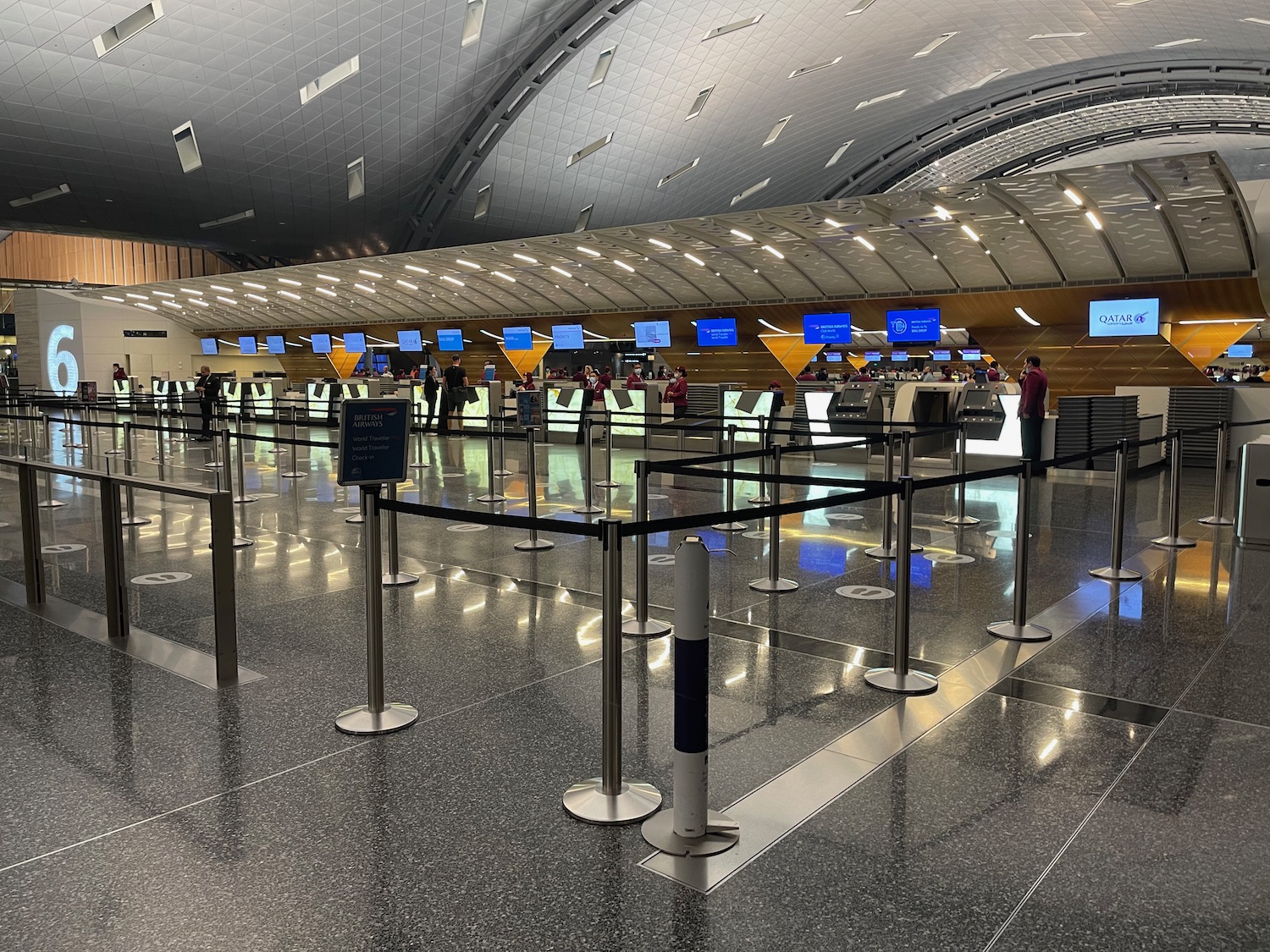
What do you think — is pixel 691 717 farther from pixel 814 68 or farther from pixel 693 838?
pixel 814 68

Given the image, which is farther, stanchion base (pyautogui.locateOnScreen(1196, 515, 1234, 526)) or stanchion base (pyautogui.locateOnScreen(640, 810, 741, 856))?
stanchion base (pyautogui.locateOnScreen(1196, 515, 1234, 526))

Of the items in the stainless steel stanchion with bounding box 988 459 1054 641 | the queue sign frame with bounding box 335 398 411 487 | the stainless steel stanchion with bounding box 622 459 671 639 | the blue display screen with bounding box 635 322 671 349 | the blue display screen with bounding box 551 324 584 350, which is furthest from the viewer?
the blue display screen with bounding box 551 324 584 350

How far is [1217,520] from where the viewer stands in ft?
34.3

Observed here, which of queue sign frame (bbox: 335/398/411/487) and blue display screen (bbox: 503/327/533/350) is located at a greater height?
blue display screen (bbox: 503/327/533/350)

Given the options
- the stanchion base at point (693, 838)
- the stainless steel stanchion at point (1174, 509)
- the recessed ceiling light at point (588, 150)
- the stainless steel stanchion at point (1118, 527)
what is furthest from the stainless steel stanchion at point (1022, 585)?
the recessed ceiling light at point (588, 150)

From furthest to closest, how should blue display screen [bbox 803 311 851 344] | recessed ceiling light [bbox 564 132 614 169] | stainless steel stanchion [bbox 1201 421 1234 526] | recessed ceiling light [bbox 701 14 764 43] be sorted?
recessed ceiling light [bbox 564 132 614 169], recessed ceiling light [bbox 701 14 764 43], blue display screen [bbox 803 311 851 344], stainless steel stanchion [bbox 1201 421 1234 526]

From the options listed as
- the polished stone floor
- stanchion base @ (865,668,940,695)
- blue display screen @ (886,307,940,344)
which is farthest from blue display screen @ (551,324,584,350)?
stanchion base @ (865,668,940,695)

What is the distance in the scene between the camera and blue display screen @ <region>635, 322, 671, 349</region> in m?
30.7

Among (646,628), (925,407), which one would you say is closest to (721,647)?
(646,628)

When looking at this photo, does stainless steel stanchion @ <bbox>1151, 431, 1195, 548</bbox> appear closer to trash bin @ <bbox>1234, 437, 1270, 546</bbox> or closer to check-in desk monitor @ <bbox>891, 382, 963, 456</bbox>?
trash bin @ <bbox>1234, 437, 1270, 546</bbox>

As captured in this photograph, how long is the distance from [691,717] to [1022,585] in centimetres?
366

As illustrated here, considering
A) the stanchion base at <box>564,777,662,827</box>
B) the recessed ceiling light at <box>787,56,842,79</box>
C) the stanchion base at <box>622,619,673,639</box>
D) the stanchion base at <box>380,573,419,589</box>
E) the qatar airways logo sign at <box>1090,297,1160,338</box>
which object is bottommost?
the stanchion base at <box>564,777,662,827</box>

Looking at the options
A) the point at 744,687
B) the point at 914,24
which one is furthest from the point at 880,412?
the point at 914,24

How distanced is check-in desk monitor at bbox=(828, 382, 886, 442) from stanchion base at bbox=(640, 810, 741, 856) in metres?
16.2
